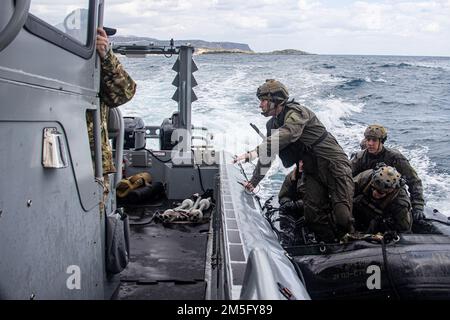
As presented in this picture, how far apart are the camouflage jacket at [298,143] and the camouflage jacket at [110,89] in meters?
1.95

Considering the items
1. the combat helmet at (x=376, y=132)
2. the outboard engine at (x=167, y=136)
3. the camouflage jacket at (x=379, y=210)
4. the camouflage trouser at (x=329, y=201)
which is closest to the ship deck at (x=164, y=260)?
the camouflage trouser at (x=329, y=201)

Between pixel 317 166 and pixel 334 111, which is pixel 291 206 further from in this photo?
pixel 334 111

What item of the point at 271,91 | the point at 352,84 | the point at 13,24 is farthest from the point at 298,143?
the point at 352,84

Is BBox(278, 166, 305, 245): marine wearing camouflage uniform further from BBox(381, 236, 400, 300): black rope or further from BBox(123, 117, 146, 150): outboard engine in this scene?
BBox(123, 117, 146, 150): outboard engine

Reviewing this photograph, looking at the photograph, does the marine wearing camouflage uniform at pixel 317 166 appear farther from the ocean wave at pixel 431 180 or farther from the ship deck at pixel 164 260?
the ocean wave at pixel 431 180

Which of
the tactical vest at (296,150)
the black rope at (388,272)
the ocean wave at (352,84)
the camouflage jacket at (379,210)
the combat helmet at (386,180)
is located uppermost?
the ocean wave at (352,84)

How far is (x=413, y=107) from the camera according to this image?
1916 centimetres

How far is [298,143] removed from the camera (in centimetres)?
477

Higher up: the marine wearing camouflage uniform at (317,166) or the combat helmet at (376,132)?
the combat helmet at (376,132)

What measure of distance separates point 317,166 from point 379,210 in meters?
0.75

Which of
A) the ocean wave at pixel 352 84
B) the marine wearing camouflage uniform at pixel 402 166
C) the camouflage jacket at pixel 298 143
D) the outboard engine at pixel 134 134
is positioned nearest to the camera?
the camouflage jacket at pixel 298 143

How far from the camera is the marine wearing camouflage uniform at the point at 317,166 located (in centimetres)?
450
